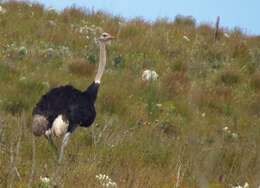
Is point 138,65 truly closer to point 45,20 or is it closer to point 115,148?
point 45,20

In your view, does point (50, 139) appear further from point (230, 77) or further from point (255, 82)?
point (255, 82)

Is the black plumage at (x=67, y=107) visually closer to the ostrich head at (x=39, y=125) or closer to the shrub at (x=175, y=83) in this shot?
the ostrich head at (x=39, y=125)

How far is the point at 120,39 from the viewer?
14.2 meters

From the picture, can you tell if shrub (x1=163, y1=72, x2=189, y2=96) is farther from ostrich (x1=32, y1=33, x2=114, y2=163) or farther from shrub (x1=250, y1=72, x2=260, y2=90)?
ostrich (x1=32, y1=33, x2=114, y2=163)

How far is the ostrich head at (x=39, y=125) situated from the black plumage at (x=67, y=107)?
0.07m

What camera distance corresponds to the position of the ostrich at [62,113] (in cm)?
842

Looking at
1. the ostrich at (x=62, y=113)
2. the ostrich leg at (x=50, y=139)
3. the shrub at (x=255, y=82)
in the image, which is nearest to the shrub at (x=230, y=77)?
the shrub at (x=255, y=82)

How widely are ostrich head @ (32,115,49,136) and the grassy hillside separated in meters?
0.17

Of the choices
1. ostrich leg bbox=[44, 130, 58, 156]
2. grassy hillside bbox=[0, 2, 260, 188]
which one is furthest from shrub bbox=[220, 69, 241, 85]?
ostrich leg bbox=[44, 130, 58, 156]

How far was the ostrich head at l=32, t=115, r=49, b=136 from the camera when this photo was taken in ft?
27.1

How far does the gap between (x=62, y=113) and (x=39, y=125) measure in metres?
0.45

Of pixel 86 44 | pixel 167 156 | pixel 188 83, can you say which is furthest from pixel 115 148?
pixel 86 44

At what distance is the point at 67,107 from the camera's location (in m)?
8.83

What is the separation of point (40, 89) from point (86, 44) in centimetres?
274
